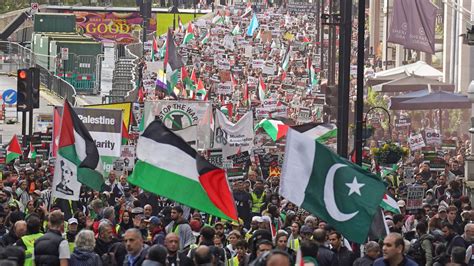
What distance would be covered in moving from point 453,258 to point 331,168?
48.3 inches

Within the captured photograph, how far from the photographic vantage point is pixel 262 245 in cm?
1434

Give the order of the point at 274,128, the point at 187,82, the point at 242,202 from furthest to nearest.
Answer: the point at 187,82 < the point at 274,128 < the point at 242,202

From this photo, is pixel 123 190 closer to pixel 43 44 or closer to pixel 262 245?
pixel 262 245

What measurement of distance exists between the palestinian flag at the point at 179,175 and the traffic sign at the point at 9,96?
1521 inches

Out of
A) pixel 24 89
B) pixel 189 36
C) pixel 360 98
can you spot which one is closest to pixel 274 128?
pixel 24 89

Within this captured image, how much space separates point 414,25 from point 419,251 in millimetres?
18085

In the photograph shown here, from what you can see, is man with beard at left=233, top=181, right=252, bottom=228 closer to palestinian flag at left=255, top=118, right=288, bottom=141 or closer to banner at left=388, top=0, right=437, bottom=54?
palestinian flag at left=255, top=118, right=288, bottom=141

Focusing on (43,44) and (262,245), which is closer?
(262,245)

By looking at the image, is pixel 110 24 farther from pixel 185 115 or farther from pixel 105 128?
pixel 105 128

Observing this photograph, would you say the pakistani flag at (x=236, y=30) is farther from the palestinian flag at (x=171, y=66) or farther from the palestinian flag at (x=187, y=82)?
the palestinian flag at (x=171, y=66)

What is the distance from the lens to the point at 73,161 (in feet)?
60.3

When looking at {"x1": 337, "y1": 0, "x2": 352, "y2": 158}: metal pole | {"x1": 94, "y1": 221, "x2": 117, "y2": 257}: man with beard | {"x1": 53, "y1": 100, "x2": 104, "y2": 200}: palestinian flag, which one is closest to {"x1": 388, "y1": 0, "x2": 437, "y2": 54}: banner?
{"x1": 337, "y1": 0, "x2": 352, "y2": 158}: metal pole

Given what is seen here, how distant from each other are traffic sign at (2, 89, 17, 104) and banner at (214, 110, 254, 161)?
2542 cm

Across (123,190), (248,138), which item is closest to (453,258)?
(123,190)
